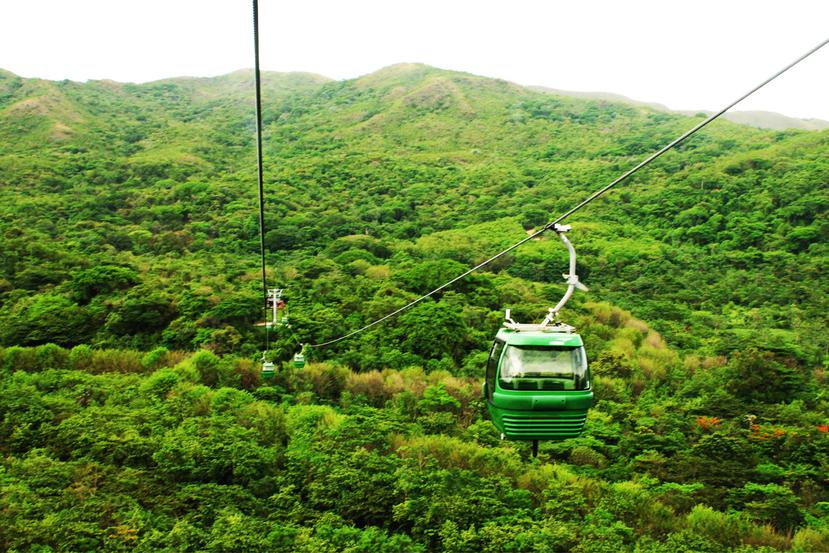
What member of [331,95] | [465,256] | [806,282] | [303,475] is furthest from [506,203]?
[331,95]

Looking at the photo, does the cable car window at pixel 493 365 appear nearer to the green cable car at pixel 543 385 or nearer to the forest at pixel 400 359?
the green cable car at pixel 543 385

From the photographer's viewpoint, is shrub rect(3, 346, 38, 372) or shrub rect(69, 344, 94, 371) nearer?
shrub rect(3, 346, 38, 372)

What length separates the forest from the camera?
37.4 feet

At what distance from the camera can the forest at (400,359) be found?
11.4 metres

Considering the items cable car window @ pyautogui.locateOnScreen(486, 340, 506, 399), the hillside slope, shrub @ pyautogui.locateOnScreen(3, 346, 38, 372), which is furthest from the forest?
cable car window @ pyautogui.locateOnScreen(486, 340, 506, 399)

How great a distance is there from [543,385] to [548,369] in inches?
6.7

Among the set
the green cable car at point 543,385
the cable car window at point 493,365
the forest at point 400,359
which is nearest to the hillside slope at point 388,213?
the forest at point 400,359

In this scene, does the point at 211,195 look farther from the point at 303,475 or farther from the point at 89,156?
the point at 303,475

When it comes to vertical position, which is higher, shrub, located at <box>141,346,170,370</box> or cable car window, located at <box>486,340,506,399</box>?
cable car window, located at <box>486,340,506,399</box>

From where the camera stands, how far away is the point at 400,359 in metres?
20.4

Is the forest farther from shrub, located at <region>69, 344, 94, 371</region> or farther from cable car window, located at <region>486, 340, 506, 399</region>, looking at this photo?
→ cable car window, located at <region>486, 340, 506, 399</region>

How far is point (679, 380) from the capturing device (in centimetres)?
1911

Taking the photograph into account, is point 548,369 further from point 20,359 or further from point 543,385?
point 20,359

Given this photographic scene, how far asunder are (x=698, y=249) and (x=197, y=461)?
3049cm
